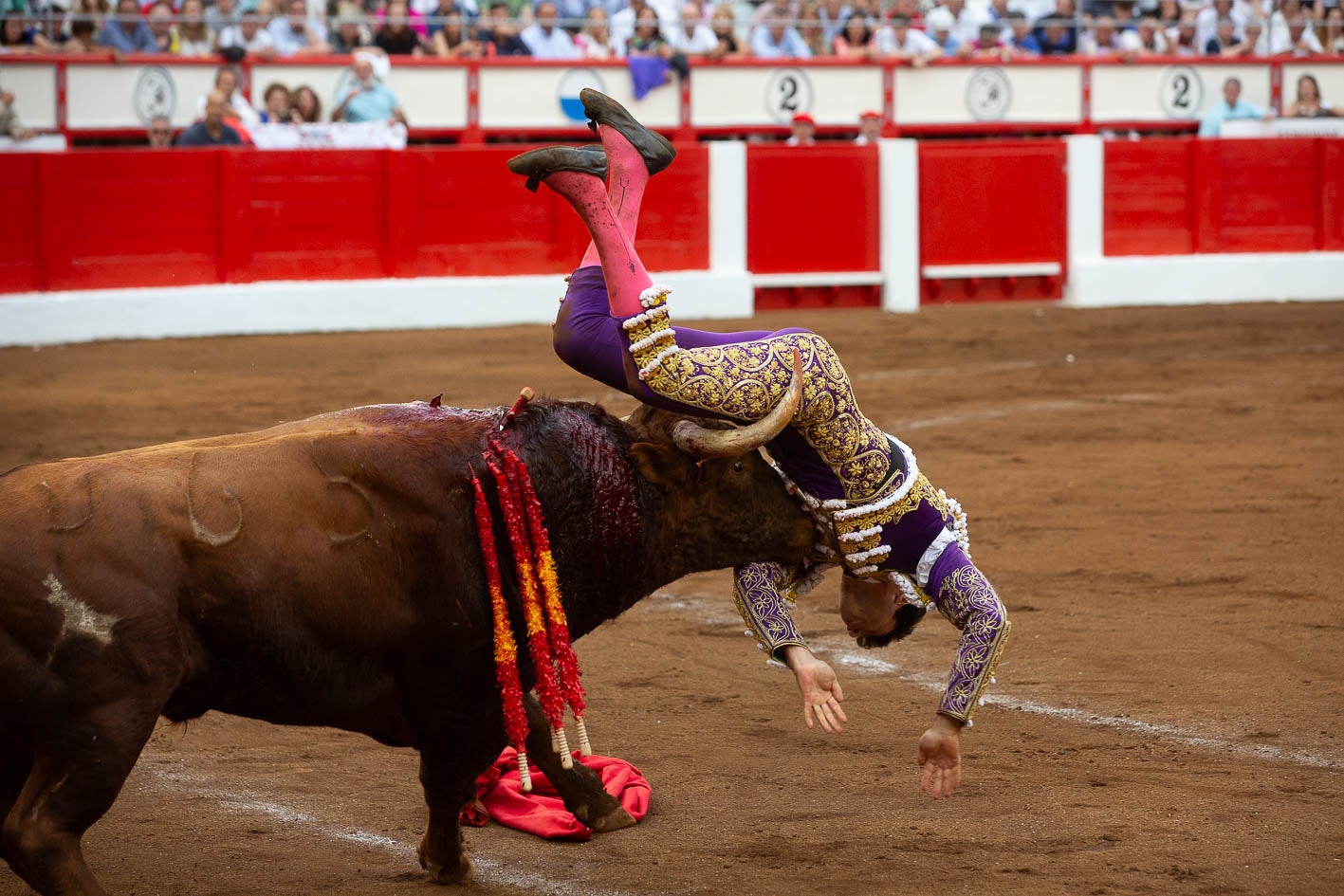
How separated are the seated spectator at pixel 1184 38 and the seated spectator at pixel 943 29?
2332 mm

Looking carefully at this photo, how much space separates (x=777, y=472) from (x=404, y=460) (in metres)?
0.75

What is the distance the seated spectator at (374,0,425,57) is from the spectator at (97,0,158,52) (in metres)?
1.93

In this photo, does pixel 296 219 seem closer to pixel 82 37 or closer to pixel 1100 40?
Result: pixel 82 37

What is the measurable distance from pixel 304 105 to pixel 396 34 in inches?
77.1

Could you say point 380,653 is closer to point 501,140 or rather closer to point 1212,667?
point 1212,667

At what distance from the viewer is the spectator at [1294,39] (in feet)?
57.7

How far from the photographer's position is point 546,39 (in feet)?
50.0

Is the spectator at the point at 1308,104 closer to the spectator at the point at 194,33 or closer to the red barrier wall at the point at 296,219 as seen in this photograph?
the red barrier wall at the point at 296,219

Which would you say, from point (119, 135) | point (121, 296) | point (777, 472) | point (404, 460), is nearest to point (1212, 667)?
point (777, 472)

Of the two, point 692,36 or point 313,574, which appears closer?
point 313,574

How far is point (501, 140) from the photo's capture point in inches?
597

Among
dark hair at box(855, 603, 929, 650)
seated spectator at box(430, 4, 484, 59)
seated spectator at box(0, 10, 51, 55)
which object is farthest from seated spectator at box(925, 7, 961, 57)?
dark hair at box(855, 603, 929, 650)

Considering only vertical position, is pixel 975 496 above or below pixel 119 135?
below

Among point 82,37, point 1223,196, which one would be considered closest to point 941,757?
point 1223,196
